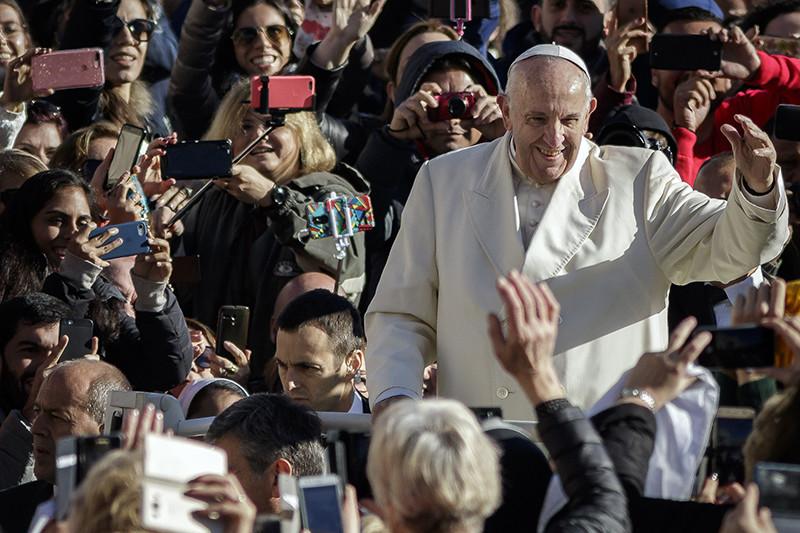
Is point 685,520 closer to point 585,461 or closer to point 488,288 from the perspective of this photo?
point 585,461

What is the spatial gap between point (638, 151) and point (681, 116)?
206 centimetres

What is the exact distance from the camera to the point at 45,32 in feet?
A: 31.1

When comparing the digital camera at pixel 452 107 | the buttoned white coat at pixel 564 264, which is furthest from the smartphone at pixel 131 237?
the digital camera at pixel 452 107

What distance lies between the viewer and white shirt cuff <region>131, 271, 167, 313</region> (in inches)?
244

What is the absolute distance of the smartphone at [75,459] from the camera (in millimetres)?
3549

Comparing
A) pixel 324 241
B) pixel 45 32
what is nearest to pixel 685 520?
pixel 324 241

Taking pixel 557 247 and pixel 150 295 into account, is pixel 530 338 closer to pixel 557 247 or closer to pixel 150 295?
pixel 557 247

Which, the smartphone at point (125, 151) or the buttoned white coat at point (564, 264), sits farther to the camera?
the smartphone at point (125, 151)

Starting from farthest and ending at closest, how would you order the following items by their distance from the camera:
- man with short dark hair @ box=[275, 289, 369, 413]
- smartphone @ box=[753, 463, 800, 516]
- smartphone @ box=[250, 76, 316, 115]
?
smartphone @ box=[250, 76, 316, 115], man with short dark hair @ box=[275, 289, 369, 413], smartphone @ box=[753, 463, 800, 516]

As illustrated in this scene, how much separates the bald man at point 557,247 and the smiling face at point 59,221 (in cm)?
170

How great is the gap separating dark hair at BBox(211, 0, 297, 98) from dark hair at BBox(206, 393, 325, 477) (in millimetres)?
4330

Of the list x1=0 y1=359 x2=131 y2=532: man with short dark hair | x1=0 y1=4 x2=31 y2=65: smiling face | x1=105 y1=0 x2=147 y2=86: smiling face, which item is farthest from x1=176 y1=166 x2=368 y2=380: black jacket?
x1=0 y1=359 x2=131 y2=532: man with short dark hair

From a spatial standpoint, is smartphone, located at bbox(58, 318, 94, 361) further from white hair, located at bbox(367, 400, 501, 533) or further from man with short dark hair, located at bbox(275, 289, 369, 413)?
white hair, located at bbox(367, 400, 501, 533)

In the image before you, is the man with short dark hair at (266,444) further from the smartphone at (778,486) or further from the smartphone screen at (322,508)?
the smartphone at (778,486)
